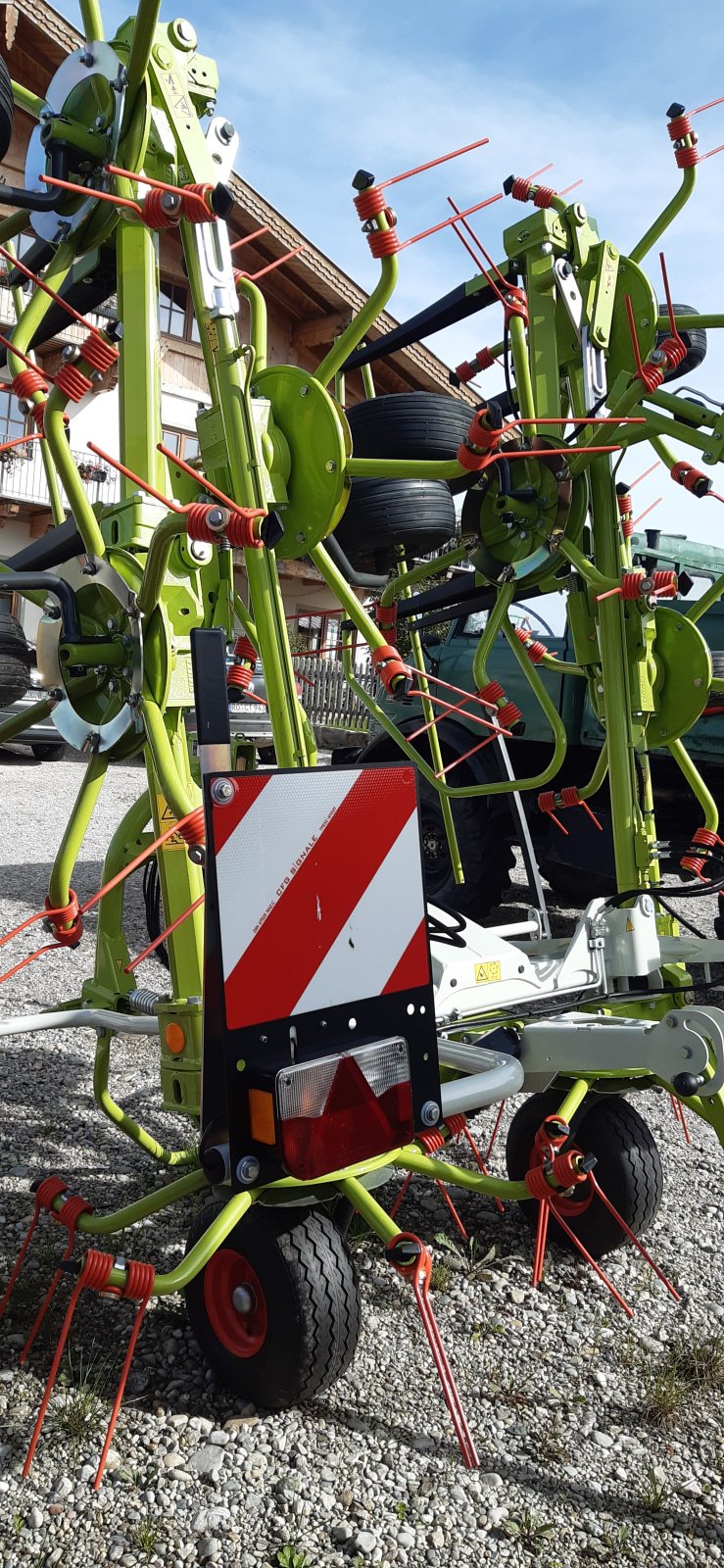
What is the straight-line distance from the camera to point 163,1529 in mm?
1866

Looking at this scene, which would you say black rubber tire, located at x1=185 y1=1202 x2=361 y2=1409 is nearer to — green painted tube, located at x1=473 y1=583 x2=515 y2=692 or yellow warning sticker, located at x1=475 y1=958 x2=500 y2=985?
yellow warning sticker, located at x1=475 y1=958 x2=500 y2=985

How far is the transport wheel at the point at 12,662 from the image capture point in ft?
8.63

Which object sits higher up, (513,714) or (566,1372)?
(513,714)

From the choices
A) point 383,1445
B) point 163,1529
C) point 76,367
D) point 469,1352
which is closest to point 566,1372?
point 469,1352

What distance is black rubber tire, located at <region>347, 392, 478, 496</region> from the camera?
360 cm

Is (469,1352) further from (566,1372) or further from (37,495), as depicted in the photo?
(37,495)

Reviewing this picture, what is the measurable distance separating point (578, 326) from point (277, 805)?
2418mm

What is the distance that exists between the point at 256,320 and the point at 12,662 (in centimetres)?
114

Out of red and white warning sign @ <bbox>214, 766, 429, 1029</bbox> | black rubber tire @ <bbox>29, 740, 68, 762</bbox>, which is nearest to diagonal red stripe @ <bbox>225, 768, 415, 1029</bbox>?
red and white warning sign @ <bbox>214, 766, 429, 1029</bbox>

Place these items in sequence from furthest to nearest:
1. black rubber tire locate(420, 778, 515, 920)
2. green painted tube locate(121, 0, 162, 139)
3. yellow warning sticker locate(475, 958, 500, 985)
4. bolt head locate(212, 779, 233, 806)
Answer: black rubber tire locate(420, 778, 515, 920)
yellow warning sticker locate(475, 958, 500, 985)
green painted tube locate(121, 0, 162, 139)
bolt head locate(212, 779, 233, 806)

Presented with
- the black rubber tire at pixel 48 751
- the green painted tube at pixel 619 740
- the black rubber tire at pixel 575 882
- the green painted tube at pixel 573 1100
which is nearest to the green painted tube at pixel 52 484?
the green painted tube at pixel 619 740

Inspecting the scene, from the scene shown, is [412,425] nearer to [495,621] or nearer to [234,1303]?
[495,621]

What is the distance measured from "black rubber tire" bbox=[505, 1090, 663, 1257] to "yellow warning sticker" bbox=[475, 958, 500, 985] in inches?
13.8

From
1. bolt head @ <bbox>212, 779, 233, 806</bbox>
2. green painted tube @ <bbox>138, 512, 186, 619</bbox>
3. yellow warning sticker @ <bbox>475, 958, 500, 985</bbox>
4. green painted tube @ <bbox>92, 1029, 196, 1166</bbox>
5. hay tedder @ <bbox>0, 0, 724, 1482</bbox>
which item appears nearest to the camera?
bolt head @ <bbox>212, 779, 233, 806</bbox>
